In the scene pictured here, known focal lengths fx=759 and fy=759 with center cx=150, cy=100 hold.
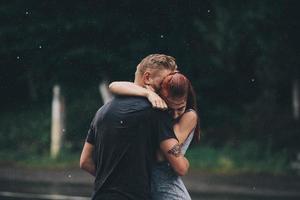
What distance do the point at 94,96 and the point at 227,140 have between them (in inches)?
174

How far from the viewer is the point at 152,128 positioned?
3.64 meters

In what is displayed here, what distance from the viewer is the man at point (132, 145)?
3637 millimetres

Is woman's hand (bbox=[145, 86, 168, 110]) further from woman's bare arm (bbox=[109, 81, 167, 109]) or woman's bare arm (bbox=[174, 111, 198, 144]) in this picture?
woman's bare arm (bbox=[174, 111, 198, 144])

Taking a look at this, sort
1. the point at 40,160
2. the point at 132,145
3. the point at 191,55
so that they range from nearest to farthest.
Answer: the point at 132,145 < the point at 191,55 < the point at 40,160

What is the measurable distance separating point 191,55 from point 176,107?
11.9m

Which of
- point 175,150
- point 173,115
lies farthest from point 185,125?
point 175,150

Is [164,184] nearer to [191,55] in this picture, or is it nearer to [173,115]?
[173,115]

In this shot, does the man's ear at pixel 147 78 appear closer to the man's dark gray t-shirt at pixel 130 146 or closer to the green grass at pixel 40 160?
the man's dark gray t-shirt at pixel 130 146

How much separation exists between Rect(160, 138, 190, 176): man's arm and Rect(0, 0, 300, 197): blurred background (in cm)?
1077

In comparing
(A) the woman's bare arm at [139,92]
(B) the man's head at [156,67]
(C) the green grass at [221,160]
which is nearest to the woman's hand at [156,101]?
(A) the woman's bare arm at [139,92]

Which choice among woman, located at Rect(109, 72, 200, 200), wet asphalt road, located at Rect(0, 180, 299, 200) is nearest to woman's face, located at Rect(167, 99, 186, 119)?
woman, located at Rect(109, 72, 200, 200)

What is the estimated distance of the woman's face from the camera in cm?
381

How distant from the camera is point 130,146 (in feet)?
11.9

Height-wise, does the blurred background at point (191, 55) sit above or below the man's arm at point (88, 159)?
below
